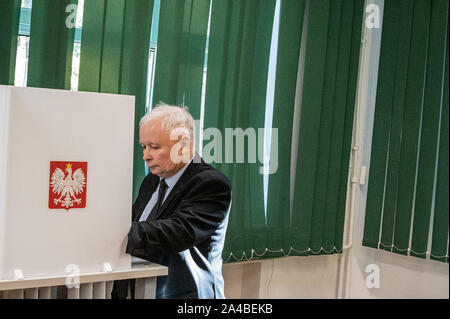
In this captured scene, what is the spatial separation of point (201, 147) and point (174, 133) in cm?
82

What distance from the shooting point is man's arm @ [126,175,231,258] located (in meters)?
1.88

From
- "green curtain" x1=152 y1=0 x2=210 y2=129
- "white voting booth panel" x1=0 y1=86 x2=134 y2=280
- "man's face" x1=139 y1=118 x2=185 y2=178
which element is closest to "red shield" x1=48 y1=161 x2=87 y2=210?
"white voting booth panel" x1=0 y1=86 x2=134 y2=280

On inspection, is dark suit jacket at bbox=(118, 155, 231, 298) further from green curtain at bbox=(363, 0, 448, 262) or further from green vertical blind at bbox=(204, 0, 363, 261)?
green curtain at bbox=(363, 0, 448, 262)

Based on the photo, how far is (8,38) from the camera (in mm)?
2434

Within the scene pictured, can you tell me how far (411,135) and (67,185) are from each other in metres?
2.10

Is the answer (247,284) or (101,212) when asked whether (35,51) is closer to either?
(101,212)

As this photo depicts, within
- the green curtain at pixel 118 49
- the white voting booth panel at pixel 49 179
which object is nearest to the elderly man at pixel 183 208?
the white voting booth panel at pixel 49 179

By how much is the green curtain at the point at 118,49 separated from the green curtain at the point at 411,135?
56.8 inches

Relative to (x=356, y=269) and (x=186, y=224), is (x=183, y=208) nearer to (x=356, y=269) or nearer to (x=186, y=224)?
(x=186, y=224)

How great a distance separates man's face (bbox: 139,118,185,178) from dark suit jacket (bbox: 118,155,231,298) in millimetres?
85

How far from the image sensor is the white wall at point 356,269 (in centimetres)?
325

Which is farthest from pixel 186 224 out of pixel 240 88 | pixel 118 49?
pixel 240 88

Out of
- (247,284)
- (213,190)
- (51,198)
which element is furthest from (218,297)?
(247,284)

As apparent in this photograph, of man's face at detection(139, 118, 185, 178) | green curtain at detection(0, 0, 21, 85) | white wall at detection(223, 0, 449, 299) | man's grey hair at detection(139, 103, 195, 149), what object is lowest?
white wall at detection(223, 0, 449, 299)
